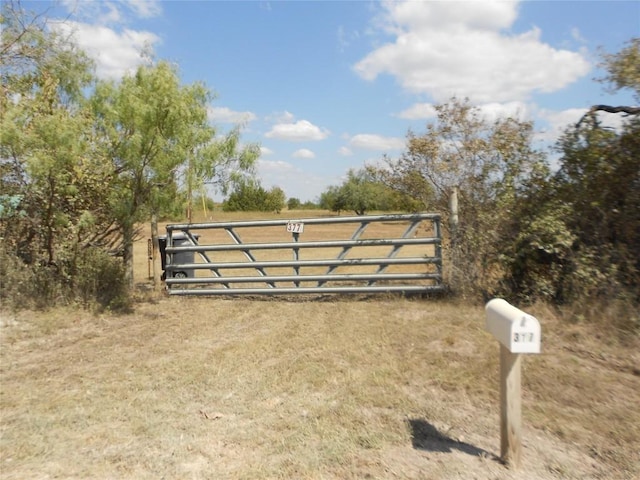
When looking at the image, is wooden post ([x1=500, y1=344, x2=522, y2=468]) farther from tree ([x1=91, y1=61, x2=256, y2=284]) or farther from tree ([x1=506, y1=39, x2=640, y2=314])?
tree ([x1=91, y1=61, x2=256, y2=284])

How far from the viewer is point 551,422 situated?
356 cm

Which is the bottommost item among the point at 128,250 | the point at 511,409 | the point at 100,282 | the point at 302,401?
the point at 302,401

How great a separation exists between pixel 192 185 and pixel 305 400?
4.62 m

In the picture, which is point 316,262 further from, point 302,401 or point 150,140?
point 302,401

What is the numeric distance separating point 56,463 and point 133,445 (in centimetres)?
49

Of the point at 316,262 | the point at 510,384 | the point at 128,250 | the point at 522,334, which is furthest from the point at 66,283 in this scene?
the point at 522,334

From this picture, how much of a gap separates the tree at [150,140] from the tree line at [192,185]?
0.02 meters

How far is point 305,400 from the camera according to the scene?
13.1 ft

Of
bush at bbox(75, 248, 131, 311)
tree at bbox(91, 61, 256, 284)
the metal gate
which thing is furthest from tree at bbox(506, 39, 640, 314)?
bush at bbox(75, 248, 131, 311)

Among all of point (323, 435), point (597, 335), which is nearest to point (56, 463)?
point (323, 435)

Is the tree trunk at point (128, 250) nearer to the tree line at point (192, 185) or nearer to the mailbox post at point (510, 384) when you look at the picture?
the tree line at point (192, 185)

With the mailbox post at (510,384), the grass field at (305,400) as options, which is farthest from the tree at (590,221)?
the mailbox post at (510,384)

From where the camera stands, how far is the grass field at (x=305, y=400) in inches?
121

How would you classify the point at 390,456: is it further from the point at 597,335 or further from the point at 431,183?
the point at 431,183
